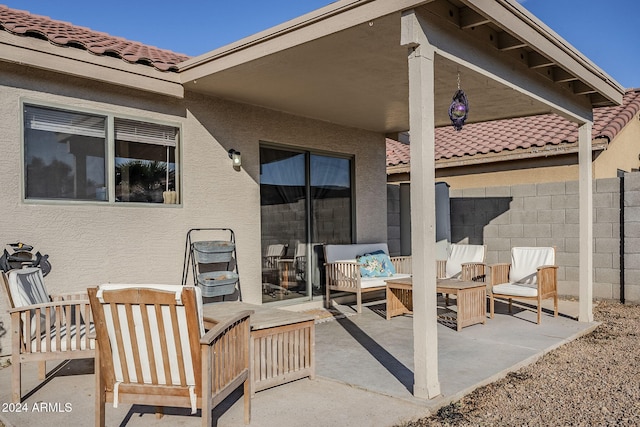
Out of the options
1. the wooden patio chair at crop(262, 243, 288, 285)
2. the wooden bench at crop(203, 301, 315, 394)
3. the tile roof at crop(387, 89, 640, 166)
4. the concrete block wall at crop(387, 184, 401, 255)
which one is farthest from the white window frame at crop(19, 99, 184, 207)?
the tile roof at crop(387, 89, 640, 166)

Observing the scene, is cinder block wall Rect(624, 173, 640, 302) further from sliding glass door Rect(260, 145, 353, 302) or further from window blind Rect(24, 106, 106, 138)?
window blind Rect(24, 106, 106, 138)

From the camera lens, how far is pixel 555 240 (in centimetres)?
830

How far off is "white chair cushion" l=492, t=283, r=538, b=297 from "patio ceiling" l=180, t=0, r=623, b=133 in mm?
2150

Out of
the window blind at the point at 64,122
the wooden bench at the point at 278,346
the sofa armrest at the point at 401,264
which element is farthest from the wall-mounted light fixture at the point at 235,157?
the sofa armrest at the point at 401,264

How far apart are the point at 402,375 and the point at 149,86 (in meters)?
3.75

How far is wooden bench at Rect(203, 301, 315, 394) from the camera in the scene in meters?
3.77

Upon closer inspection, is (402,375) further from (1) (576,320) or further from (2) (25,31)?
(2) (25,31)

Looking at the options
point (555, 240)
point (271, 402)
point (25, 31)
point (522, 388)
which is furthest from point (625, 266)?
point (25, 31)

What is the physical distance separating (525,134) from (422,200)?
25.1ft

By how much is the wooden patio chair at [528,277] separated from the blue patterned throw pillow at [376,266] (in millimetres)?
1520

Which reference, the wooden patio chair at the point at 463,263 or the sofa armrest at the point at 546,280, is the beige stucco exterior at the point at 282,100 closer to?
the sofa armrest at the point at 546,280

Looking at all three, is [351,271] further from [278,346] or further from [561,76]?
[561,76]

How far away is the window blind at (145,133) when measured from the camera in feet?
17.7

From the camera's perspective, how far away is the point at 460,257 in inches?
302
